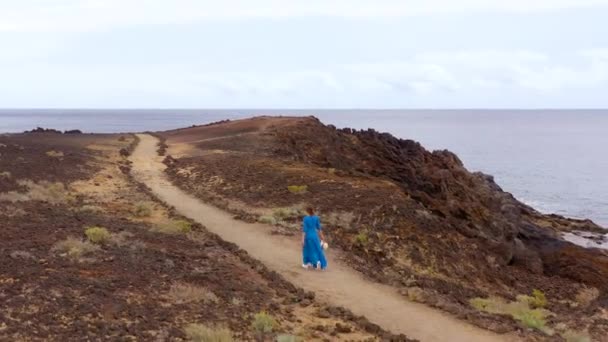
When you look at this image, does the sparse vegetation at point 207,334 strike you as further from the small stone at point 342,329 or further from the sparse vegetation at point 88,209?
the sparse vegetation at point 88,209

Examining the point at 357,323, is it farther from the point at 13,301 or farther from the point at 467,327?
the point at 13,301

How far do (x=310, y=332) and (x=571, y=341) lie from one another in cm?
477

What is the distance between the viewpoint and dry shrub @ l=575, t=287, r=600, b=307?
18297mm

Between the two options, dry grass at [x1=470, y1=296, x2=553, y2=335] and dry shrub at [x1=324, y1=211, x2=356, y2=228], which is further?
dry shrub at [x1=324, y1=211, x2=356, y2=228]

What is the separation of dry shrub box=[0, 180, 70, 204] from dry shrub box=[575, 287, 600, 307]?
1521 centimetres

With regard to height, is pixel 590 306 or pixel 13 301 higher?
pixel 13 301

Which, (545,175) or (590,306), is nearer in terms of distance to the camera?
(590,306)

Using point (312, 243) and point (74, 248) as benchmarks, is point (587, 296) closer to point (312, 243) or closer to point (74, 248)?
point (312, 243)

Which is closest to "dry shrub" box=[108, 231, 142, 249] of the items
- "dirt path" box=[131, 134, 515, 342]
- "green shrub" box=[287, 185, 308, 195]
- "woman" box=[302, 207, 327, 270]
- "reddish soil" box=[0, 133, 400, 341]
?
"reddish soil" box=[0, 133, 400, 341]

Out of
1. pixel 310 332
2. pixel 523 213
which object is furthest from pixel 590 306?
pixel 523 213

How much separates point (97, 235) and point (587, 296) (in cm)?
1354

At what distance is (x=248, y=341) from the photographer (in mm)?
9391

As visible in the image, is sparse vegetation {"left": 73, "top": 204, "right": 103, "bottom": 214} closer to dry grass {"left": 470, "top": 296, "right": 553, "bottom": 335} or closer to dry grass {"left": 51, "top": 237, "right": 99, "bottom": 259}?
dry grass {"left": 51, "top": 237, "right": 99, "bottom": 259}

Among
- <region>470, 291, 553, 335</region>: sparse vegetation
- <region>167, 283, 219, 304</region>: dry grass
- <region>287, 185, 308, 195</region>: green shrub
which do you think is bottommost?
<region>470, 291, 553, 335</region>: sparse vegetation
